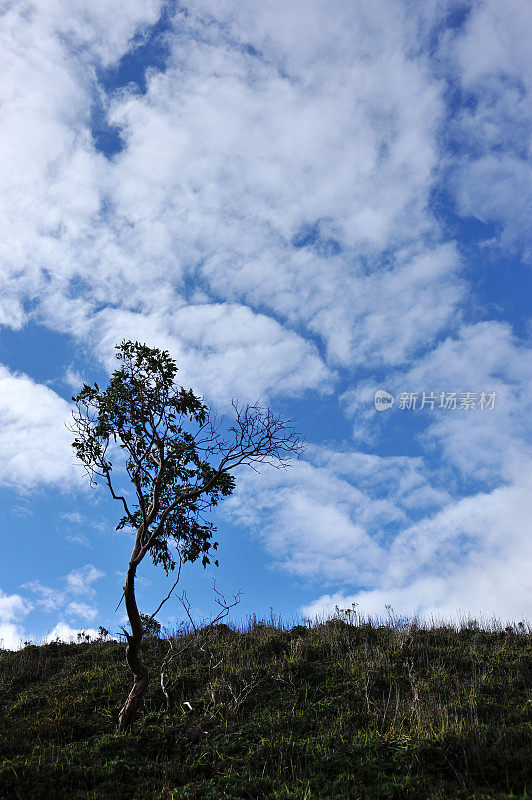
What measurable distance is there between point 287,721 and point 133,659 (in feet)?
10.6

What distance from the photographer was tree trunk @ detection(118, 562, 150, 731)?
34.1 ft

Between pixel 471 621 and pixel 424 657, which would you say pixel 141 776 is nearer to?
pixel 424 657

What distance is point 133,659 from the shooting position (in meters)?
10.4

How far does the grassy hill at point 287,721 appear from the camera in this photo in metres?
7.80

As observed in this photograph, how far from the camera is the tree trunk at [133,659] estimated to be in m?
10.4

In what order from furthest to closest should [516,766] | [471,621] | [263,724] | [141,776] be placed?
[471,621]
[263,724]
[141,776]
[516,766]

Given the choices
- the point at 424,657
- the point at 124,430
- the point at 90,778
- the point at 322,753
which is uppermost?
the point at 124,430

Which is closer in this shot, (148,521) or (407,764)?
(407,764)

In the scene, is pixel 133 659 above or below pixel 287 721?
above

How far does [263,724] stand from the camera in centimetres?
991

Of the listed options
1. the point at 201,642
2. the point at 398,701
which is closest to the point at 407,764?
the point at 398,701

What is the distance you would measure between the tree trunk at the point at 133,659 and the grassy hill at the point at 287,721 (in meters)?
0.35

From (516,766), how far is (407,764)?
1554 millimetres

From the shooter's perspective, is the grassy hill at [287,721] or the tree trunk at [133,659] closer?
the grassy hill at [287,721]
